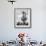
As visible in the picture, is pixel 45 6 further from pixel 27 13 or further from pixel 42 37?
pixel 42 37

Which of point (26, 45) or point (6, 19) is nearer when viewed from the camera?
point (26, 45)

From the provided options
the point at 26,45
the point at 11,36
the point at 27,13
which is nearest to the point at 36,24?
the point at 27,13

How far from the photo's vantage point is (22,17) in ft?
17.7

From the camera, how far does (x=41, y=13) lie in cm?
535

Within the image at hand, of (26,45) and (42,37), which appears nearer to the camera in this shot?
(26,45)

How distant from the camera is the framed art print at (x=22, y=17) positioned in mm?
5324

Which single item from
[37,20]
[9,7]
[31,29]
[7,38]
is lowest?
[7,38]

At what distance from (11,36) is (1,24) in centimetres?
62

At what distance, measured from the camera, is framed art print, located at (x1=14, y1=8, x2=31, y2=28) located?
5.32 m

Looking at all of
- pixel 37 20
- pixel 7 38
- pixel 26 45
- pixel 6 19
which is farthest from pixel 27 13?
pixel 26 45

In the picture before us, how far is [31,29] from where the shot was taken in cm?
533

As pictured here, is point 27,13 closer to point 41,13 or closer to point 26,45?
point 41,13

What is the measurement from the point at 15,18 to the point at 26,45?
210cm

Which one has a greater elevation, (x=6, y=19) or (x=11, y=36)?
(x=6, y=19)
